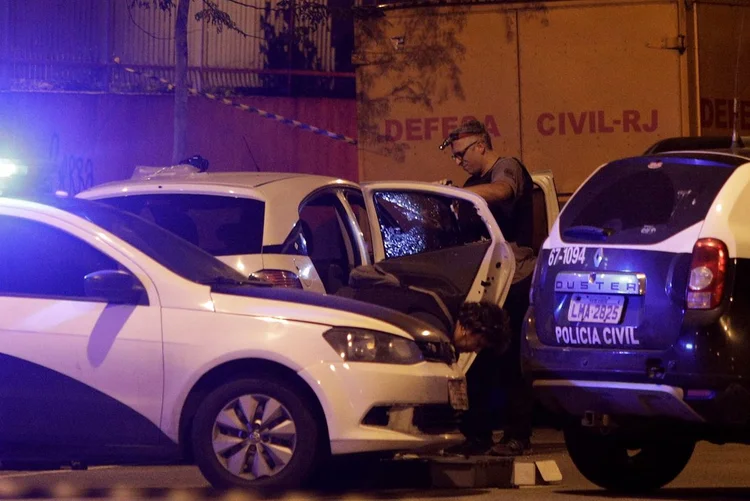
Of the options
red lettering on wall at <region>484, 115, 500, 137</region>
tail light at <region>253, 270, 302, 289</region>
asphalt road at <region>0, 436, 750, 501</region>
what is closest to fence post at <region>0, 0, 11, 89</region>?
red lettering on wall at <region>484, 115, 500, 137</region>

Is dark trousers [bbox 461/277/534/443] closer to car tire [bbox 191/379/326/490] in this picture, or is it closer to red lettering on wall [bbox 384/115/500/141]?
car tire [bbox 191/379/326/490]

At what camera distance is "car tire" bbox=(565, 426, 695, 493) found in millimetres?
7797

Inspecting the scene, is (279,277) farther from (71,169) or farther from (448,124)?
(71,169)

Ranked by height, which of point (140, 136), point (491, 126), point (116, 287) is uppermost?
point (140, 136)

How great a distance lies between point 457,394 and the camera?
778 cm

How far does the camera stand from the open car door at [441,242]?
958cm

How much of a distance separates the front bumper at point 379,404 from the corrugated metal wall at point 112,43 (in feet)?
29.0

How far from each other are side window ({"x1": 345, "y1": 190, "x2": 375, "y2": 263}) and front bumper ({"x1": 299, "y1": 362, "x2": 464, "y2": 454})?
274cm

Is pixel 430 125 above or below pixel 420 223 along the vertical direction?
above

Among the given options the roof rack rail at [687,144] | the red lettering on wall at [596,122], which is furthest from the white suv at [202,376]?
the red lettering on wall at [596,122]

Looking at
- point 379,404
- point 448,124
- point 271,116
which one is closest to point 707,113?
point 448,124

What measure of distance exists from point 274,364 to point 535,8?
601 centimetres

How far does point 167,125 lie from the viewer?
50.5 feet

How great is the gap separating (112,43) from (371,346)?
9.27m
